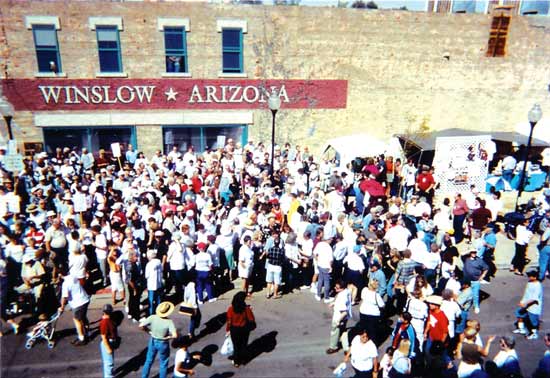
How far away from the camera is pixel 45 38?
58.0 ft

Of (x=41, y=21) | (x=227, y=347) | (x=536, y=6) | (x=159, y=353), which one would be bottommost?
(x=227, y=347)

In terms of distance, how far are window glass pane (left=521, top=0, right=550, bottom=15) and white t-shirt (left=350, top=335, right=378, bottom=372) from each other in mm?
24270

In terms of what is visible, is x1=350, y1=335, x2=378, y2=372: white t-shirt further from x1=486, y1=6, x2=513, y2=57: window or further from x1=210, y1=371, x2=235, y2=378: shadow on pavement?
x1=486, y1=6, x2=513, y2=57: window

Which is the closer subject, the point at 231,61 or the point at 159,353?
the point at 159,353

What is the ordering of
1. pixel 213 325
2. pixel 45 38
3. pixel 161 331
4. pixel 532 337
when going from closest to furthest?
pixel 161 331 → pixel 532 337 → pixel 213 325 → pixel 45 38

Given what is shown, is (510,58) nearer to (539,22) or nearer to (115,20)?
(539,22)

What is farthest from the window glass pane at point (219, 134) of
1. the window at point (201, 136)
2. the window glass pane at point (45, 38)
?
the window glass pane at point (45, 38)

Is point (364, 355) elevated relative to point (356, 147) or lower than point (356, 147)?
lower

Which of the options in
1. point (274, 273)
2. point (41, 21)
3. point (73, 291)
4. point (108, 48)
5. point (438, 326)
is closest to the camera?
point (438, 326)

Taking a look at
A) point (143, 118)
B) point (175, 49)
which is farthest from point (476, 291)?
point (175, 49)

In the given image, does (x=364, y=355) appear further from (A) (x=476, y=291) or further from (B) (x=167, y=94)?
(B) (x=167, y=94)

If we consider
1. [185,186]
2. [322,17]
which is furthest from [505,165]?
[185,186]

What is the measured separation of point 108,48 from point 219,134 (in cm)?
618

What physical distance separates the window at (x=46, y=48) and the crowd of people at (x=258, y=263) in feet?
19.8
